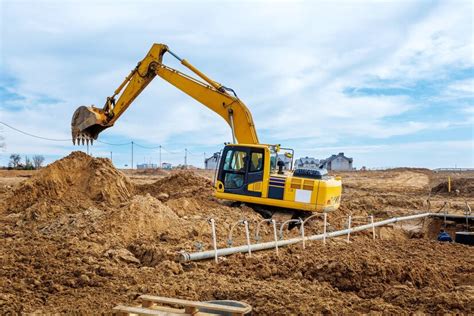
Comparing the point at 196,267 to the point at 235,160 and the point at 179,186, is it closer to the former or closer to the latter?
the point at 235,160

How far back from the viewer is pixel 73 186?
626 inches

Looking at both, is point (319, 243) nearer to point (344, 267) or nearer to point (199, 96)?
point (344, 267)

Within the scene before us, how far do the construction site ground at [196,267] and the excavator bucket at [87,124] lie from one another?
2165 mm

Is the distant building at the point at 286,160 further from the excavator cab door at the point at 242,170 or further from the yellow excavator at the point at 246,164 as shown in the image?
the excavator cab door at the point at 242,170

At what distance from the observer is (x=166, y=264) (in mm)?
7570

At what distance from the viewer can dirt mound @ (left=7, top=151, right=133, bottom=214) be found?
1499 centimetres

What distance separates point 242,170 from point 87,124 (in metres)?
5.57

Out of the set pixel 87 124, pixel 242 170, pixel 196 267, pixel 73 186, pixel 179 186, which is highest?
pixel 87 124

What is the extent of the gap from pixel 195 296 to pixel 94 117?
10.7 m

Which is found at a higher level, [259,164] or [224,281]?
[259,164]

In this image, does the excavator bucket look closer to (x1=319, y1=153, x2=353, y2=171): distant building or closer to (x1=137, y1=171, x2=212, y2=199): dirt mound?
(x1=137, y1=171, x2=212, y2=199): dirt mound

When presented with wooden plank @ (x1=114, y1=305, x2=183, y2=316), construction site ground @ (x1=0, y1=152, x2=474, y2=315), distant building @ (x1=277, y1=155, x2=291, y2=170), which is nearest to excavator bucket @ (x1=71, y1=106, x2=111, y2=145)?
construction site ground @ (x1=0, y1=152, x2=474, y2=315)

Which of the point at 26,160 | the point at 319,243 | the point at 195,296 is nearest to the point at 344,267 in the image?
the point at 195,296

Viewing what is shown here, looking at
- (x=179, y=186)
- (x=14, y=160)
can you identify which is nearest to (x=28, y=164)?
(x=14, y=160)
